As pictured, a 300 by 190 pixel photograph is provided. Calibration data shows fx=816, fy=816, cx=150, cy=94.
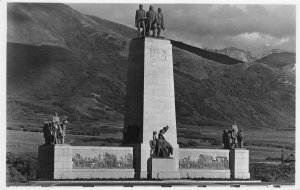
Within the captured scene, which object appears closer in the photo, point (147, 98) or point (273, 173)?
point (147, 98)

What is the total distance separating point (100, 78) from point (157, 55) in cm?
4556

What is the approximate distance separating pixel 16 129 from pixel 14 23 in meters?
15.1

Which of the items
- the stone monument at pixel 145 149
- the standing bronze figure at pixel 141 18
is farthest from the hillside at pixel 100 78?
the standing bronze figure at pixel 141 18

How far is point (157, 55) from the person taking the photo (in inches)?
1742

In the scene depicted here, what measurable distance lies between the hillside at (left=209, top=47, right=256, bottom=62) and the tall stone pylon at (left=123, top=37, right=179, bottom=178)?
4743 cm

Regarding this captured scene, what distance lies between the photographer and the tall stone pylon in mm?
43312

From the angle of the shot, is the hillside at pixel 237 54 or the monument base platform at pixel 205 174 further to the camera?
the hillside at pixel 237 54

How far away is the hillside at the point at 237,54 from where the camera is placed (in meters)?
92.1

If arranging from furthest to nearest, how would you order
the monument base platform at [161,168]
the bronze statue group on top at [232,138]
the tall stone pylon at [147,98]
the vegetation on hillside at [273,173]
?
the vegetation on hillside at [273,173] < the bronze statue group on top at [232,138] < the tall stone pylon at [147,98] < the monument base platform at [161,168]

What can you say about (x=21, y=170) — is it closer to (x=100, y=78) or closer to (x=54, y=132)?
(x=54, y=132)

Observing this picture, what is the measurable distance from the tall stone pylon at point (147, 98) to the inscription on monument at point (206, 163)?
106 cm

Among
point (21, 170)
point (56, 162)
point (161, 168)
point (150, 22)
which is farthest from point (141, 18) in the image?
point (21, 170)

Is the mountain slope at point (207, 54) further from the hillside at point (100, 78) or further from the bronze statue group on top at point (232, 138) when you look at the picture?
the bronze statue group on top at point (232, 138)

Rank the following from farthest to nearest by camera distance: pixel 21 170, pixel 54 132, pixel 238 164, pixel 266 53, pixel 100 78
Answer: pixel 266 53, pixel 100 78, pixel 21 170, pixel 238 164, pixel 54 132
